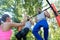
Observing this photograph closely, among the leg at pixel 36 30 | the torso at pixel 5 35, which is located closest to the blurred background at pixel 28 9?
the leg at pixel 36 30

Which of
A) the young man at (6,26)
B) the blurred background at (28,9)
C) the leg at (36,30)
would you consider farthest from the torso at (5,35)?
the leg at (36,30)

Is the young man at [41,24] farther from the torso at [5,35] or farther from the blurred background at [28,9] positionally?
the torso at [5,35]

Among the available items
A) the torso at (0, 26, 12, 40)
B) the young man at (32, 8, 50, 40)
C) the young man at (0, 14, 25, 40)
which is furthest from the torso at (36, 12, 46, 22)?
the torso at (0, 26, 12, 40)

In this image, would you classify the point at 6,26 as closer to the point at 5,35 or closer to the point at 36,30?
the point at 5,35

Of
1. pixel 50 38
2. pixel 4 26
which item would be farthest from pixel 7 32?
pixel 50 38

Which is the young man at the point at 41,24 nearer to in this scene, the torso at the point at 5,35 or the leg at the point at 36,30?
the leg at the point at 36,30

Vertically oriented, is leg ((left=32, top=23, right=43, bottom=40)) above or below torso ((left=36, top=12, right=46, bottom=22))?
below

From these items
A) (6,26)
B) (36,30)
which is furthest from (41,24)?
(6,26)

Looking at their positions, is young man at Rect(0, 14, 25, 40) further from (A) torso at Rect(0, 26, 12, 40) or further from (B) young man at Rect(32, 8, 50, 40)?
(B) young man at Rect(32, 8, 50, 40)

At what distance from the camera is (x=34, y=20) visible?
123 inches

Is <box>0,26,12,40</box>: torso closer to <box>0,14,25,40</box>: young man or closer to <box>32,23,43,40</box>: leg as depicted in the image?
<box>0,14,25,40</box>: young man

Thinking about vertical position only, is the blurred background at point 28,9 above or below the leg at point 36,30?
above

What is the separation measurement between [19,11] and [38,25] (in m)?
0.32

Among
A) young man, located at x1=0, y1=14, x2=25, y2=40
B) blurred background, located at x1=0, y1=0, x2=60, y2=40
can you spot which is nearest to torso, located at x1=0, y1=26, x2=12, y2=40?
young man, located at x1=0, y1=14, x2=25, y2=40
